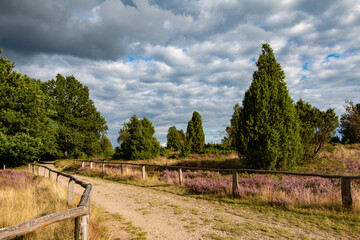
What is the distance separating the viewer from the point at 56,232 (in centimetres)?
464

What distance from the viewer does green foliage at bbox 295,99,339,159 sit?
15266 mm

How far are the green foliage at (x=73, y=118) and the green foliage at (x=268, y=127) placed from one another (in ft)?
117

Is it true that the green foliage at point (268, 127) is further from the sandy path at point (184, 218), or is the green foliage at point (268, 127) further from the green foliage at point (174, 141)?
the green foliage at point (174, 141)

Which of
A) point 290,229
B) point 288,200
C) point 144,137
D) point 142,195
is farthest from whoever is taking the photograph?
point 144,137

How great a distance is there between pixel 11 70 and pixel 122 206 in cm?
3139

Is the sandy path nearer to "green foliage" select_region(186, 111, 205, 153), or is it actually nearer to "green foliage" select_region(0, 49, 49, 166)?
"green foliage" select_region(0, 49, 49, 166)

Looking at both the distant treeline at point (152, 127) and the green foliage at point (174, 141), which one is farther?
the green foliage at point (174, 141)

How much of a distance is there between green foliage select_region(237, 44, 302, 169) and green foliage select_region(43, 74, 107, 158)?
35636 mm

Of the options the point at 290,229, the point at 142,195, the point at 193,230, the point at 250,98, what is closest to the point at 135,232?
the point at 193,230

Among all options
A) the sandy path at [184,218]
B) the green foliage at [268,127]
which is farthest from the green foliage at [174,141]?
the sandy path at [184,218]

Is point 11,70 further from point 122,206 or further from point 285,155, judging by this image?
point 285,155

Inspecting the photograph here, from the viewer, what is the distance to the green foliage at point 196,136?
125 feet

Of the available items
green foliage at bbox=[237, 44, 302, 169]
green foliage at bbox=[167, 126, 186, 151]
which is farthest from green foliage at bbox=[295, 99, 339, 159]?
green foliage at bbox=[167, 126, 186, 151]

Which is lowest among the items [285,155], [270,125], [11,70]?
[285,155]
